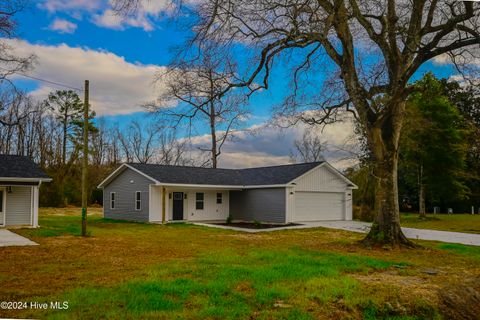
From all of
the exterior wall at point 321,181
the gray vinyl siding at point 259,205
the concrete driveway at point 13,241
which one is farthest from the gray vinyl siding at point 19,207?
the exterior wall at point 321,181

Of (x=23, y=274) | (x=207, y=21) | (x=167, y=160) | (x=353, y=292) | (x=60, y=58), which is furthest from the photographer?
(x=167, y=160)

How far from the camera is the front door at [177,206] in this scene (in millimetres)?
23688

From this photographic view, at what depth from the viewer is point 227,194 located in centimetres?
2614

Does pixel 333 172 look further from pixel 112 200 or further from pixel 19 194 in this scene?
pixel 19 194

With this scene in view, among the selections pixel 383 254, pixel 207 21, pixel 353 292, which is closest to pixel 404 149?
pixel 383 254

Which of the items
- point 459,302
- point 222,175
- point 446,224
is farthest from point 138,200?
point 459,302

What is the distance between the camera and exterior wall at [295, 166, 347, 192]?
934 inches

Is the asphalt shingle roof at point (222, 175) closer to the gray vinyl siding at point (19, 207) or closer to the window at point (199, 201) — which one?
the window at point (199, 201)

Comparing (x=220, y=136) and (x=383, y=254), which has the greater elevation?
(x=220, y=136)

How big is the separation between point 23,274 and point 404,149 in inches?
1122

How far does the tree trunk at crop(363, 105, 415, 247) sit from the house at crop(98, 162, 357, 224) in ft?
32.2

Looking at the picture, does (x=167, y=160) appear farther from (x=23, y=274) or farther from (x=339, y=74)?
(x=23, y=274)

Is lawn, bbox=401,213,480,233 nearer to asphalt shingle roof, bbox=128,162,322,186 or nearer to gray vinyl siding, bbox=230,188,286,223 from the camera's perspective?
asphalt shingle roof, bbox=128,162,322,186

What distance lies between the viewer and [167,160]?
43250 millimetres
